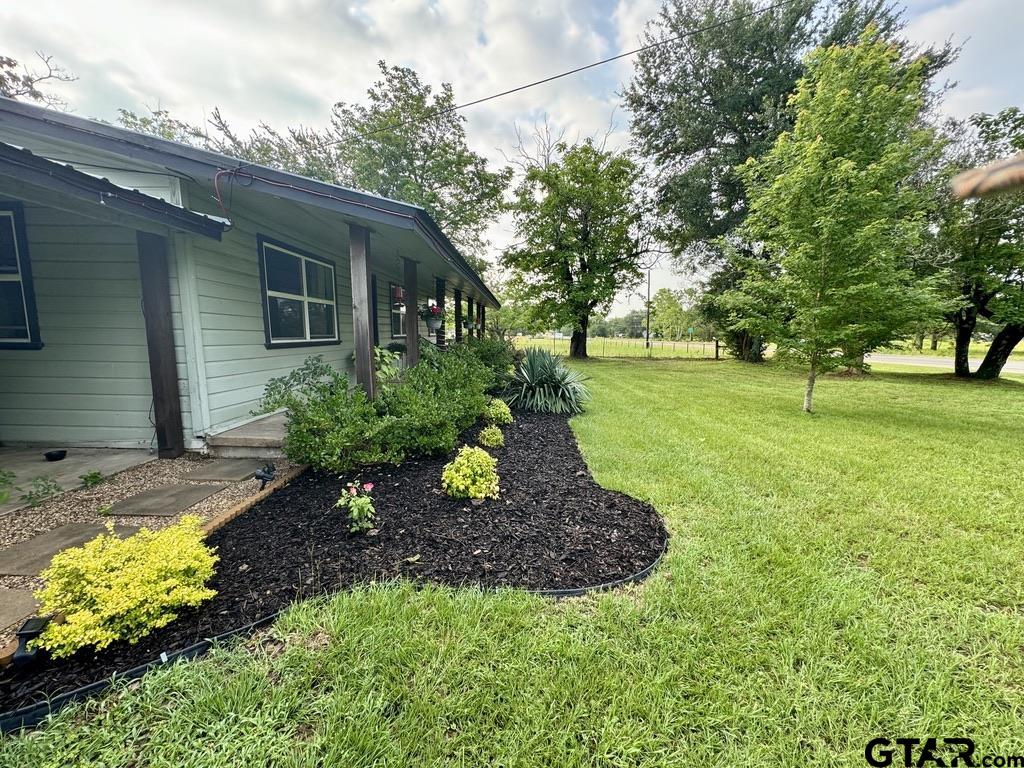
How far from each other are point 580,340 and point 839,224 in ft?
45.9

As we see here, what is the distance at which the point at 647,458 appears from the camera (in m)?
4.26

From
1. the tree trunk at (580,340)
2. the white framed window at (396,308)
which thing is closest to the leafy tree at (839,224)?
the white framed window at (396,308)

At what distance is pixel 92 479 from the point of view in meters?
3.13

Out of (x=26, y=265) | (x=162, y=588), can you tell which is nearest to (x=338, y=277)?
(x=26, y=265)

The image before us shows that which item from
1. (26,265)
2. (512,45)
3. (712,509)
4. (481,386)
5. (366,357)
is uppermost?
(512,45)

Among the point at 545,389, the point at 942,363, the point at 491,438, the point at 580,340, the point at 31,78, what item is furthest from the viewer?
the point at 580,340

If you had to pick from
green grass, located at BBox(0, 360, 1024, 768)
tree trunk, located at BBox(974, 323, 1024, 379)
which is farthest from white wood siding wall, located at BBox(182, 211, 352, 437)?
tree trunk, located at BBox(974, 323, 1024, 379)

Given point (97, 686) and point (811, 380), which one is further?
point (811, 380)

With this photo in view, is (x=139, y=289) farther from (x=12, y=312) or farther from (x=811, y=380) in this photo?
(x=811, y=380)

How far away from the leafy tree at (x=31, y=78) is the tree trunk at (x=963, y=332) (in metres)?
28.2

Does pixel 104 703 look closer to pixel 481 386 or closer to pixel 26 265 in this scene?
pixel 481 386

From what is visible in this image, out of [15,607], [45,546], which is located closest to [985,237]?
[15,607]

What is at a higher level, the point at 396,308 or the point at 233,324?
the point at 396,308

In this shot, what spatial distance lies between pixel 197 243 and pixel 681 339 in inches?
2104
